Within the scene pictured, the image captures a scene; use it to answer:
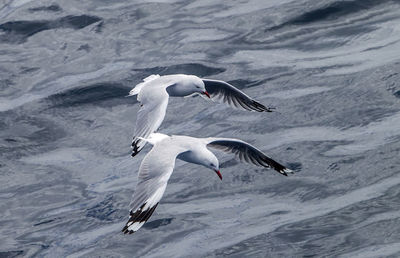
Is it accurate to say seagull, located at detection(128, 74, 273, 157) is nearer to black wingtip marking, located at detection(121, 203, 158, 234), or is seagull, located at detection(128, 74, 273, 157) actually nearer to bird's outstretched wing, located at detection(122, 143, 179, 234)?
bird's outstretched wing, located at detection(122, 143, 179, 234)

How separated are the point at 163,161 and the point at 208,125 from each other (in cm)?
480

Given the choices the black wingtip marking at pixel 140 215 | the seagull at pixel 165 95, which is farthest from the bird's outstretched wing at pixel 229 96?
the black wingtip marking at pixel 140 215

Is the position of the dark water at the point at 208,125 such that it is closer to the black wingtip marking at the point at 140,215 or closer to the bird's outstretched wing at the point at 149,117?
the bird's outstretched wing at the point at 149,117

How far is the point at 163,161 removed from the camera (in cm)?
1091

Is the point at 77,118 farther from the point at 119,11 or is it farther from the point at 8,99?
the point at 119,11

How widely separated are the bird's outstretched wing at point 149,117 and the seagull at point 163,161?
123 mm

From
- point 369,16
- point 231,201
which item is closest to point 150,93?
point 231,201

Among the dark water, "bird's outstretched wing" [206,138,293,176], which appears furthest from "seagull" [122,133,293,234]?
the dark water

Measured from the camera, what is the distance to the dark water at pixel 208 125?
13.0m

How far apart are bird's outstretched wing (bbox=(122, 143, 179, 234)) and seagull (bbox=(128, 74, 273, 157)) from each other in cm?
46

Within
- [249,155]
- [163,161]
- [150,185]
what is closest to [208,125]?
[249,155]

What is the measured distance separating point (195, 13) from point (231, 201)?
6662 millimetres

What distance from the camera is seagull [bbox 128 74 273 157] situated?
11.8m

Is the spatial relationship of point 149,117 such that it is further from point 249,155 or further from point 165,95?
point 249,155
